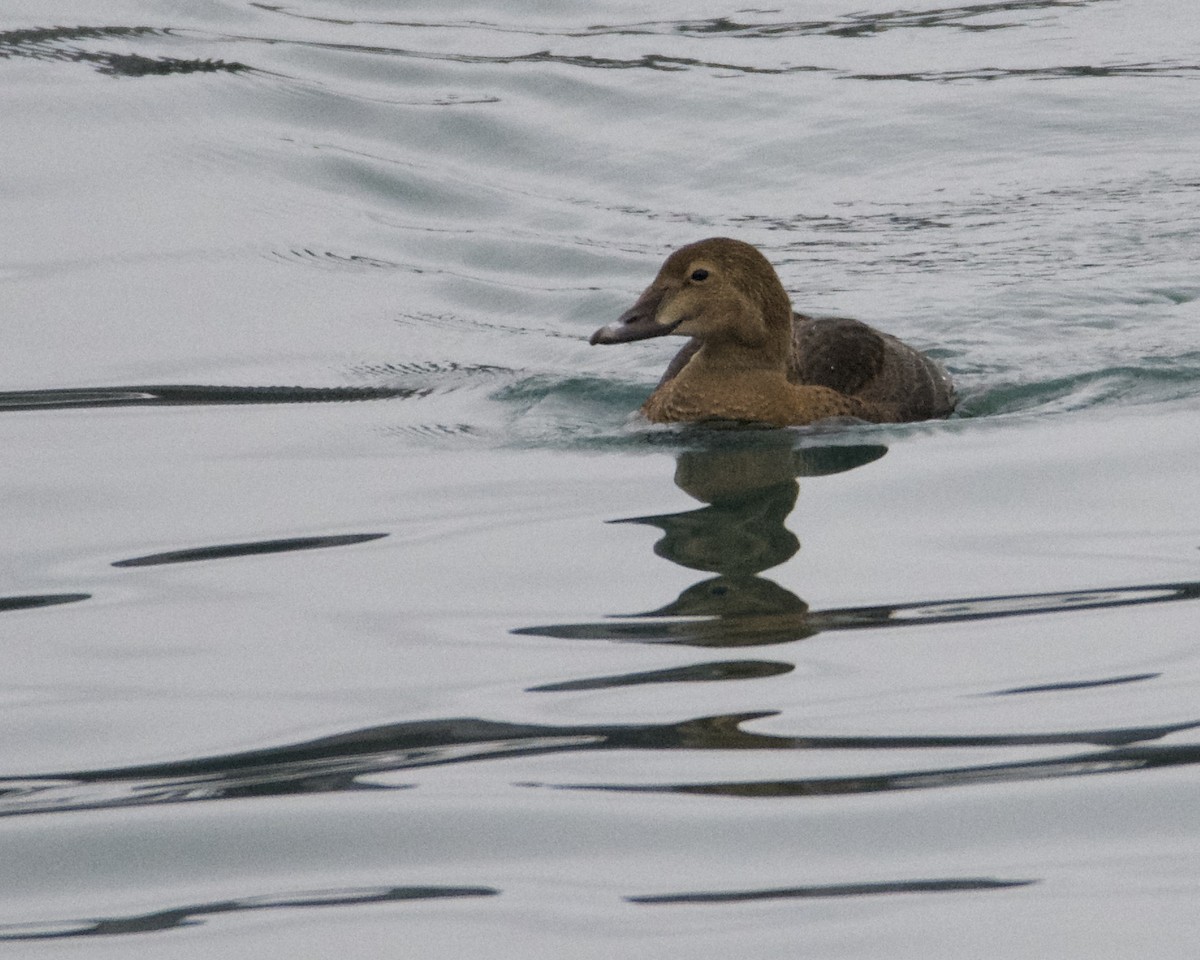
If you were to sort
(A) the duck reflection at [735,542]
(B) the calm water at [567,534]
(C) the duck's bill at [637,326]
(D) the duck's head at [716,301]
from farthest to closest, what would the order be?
(D) the duck's head at [716,301], (C) the duck's bill at [637,326], (A) the duck reflection at [735,542], (B) the calm water at [567,534]

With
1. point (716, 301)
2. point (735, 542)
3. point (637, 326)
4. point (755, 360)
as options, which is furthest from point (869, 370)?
point (735, 542)

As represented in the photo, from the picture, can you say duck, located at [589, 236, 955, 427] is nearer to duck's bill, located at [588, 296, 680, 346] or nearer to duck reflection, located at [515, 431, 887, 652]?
duck's bill, located at [588, 296, 680, 346]

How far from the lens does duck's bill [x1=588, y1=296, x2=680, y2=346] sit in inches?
315

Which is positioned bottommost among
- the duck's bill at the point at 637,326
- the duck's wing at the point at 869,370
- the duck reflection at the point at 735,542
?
the duck reflection at the point at 735,542

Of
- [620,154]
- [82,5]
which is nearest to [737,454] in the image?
[620,154]

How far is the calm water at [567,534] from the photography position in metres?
4.06

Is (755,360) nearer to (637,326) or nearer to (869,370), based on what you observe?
(869,370)

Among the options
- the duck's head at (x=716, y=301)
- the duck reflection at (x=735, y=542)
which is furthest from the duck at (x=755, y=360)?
the duck reflection at (x=735, y=542)

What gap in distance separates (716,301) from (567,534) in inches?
86.6

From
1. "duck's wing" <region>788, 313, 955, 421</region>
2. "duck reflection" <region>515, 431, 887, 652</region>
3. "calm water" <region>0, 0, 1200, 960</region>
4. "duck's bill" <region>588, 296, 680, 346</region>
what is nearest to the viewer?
"calm water" <region>0, 0, 1200, 960</region>

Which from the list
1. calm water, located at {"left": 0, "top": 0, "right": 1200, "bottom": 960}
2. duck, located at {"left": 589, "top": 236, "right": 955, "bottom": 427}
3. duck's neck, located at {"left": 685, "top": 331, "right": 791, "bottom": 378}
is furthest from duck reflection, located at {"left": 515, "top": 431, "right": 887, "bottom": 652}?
duck's neck, located at {"left": 685, "top": 331, "right": 791, "bottom": 378}

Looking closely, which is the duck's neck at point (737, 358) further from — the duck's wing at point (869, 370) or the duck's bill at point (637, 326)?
the duck's bill at point (637, 326)

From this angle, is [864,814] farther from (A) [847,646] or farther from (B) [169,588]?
(B) [169,588]

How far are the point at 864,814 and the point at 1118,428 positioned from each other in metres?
4.03
